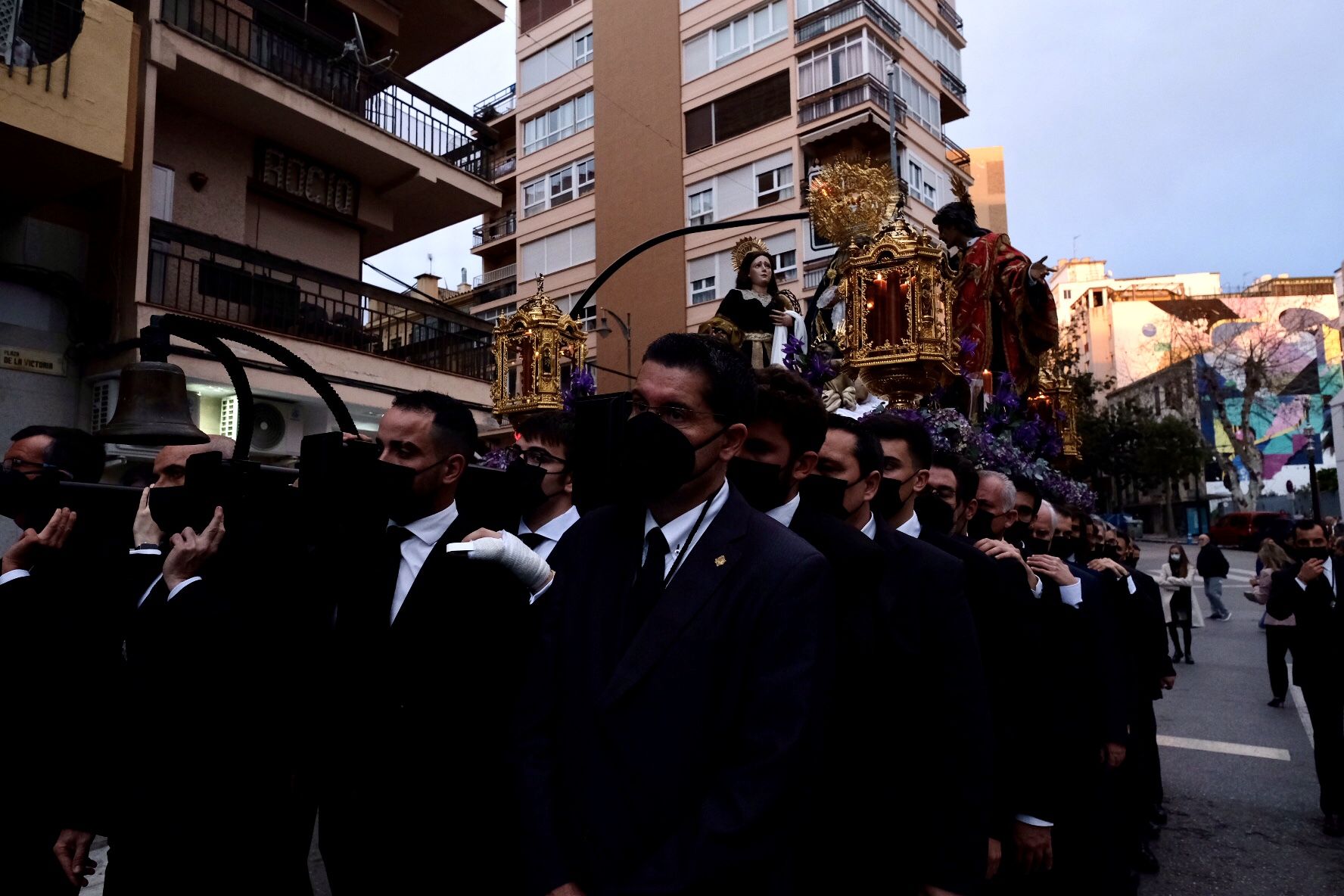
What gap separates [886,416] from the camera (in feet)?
11.2

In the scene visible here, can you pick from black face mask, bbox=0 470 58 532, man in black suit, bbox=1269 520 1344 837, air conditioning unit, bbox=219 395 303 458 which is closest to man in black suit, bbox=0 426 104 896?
black face mask, bbox=0 470 58 532

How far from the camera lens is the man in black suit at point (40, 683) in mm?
3094

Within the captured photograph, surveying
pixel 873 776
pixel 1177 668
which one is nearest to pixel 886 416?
pixel 873 776

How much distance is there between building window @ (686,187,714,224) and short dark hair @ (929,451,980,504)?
25.7 metres

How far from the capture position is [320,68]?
538 inches

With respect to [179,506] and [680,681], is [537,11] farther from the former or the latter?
[680,681]

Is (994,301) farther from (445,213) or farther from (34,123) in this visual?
(445,213)

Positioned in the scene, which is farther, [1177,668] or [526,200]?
[526,200]

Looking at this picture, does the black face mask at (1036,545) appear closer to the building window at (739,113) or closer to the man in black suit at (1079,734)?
the man in black suit at (1079,734)

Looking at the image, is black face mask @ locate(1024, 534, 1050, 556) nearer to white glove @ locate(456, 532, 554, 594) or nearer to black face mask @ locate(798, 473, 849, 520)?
black face mask @ locate(798, 473, 849, 520)

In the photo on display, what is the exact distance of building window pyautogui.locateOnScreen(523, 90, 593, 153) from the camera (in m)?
32.2

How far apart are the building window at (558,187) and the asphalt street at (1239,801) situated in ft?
82.6

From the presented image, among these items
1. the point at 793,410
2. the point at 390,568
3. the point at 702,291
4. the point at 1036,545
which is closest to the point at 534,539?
the point at 390,568

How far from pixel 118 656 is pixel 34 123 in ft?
27.0
